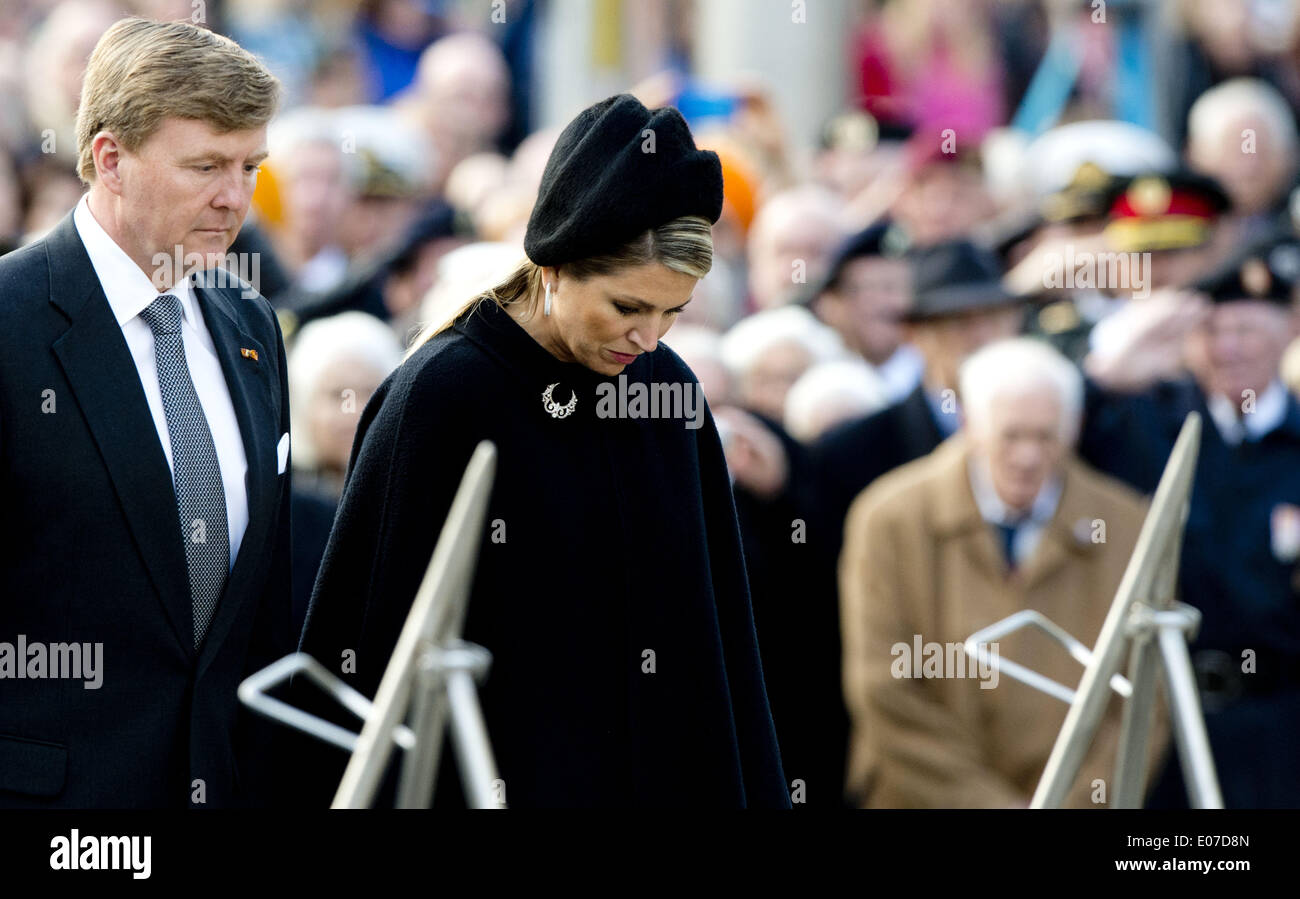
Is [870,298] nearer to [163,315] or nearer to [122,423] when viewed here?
[163,315]

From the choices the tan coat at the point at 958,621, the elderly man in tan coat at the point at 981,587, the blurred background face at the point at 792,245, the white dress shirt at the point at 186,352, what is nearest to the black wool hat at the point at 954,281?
the blurred background face at the point at 792,245

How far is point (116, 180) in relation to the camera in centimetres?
359

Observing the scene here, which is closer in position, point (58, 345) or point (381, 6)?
point (58, 345)

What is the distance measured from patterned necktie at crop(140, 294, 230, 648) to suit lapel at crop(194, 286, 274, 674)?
0.09ft

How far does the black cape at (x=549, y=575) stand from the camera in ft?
11.9

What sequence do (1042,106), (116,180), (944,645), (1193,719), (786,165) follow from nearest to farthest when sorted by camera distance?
(1193,719) → (116,180) → (944,645) → (786,165) → (1042,106)

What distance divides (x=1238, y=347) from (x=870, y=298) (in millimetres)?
1454

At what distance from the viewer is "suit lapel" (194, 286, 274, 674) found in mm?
3664

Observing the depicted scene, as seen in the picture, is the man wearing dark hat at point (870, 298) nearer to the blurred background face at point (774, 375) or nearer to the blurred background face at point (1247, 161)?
the blurred background face at point (774, 375)

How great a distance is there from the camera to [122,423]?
3.54 m

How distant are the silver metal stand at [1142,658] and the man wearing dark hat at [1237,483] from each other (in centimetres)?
336
